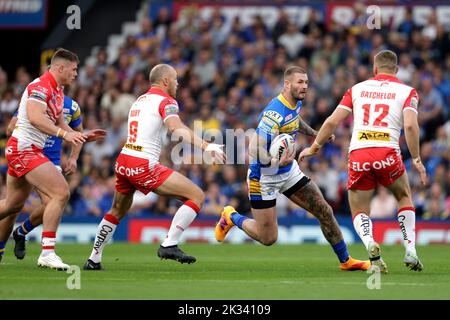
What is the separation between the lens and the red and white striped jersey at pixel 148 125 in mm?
12633

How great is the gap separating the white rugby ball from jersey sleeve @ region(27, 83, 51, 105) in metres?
2.97

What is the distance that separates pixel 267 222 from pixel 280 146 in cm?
117

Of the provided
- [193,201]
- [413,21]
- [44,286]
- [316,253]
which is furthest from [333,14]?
[44,286]

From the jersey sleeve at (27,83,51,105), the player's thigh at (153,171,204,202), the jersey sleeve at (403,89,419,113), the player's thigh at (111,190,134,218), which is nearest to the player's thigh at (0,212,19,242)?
the player's thigh at (111,190,134,218)

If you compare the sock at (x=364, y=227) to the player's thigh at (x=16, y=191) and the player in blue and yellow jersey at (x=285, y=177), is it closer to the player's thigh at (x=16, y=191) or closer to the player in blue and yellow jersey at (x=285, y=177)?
the player in blue and yellow jersey at (x=285, y=177)

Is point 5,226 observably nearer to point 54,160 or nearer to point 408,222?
point 54,160

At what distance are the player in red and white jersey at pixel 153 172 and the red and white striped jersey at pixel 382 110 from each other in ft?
7.40

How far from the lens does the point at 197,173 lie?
2312 centimetres

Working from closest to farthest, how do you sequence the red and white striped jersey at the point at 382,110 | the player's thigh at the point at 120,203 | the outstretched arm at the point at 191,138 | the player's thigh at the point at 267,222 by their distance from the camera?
Answer: 1. the outstretched arm at the point at 191,138
2. the red and white striped jersey at the point at 382,110
3. the player's thigh at the point at 120,203
4. the player's thigh at the point at 267,222

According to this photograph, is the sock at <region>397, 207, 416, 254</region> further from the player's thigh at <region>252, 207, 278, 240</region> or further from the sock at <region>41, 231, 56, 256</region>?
the sock at <region>41, 231, 56, 256</region>

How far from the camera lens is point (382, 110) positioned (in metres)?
12.4

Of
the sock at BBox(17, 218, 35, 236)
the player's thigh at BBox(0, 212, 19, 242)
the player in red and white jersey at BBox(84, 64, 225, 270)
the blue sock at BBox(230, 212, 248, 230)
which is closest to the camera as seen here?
the player in red and white jersey at BBox(84, 64, 225, 270)

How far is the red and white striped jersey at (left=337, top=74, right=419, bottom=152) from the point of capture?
12.4 metres

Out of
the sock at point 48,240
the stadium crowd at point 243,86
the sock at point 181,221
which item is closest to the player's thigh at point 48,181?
the sock at point 48,240
